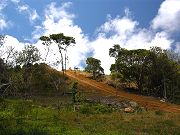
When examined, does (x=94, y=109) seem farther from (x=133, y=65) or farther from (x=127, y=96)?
(x=133, y=65)

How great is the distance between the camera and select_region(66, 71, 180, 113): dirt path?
204 ft

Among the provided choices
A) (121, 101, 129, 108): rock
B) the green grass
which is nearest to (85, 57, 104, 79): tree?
(121, 101, 129, 108): rock

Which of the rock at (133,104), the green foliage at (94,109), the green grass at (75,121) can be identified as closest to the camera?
the green grass at (75,121)

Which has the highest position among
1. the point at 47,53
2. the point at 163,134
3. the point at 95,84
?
the point at 47,53

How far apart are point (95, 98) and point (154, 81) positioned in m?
17.9

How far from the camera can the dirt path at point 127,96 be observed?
62.2 meters

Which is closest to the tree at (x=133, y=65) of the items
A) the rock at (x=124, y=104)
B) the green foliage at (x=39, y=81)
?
the green foliage at (x=39, y=81)

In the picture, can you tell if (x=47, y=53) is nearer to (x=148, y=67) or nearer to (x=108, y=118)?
(x=148, y=67)

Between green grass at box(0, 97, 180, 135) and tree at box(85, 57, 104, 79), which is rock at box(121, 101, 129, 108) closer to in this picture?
green grass at box(0, 97, 180, 135)

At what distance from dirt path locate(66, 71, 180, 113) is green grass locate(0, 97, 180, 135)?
26.8ft

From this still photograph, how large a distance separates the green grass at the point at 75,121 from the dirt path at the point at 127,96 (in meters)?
8.15

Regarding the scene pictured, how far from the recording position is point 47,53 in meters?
78.2

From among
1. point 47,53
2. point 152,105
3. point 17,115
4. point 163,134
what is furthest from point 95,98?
point 163,134

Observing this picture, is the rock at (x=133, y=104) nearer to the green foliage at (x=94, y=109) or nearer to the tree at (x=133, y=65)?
the green foliage at (x=94, y=109)
